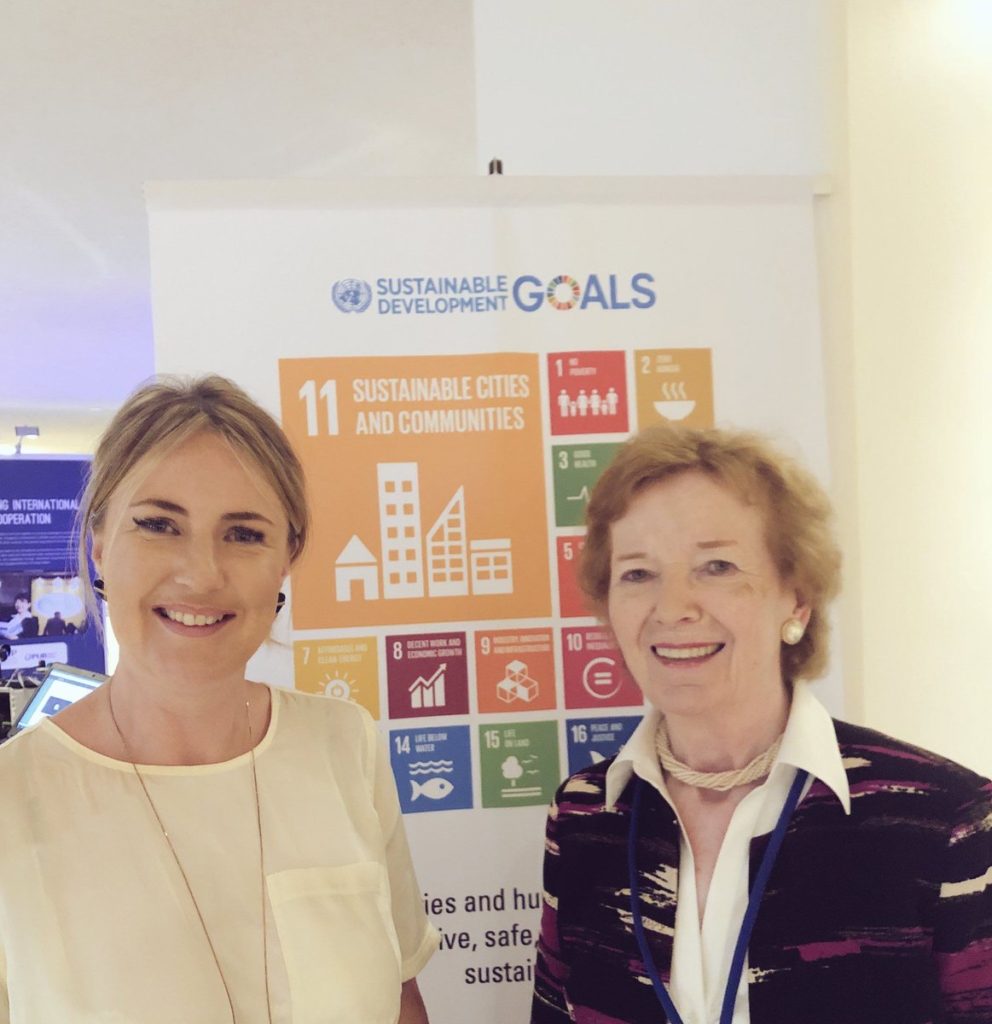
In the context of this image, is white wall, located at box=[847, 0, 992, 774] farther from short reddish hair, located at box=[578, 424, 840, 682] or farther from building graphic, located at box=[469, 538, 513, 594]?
building graphic, located at box=[469, 538, 513, 594]

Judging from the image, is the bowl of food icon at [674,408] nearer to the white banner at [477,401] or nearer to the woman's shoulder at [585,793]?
the white banner at [477,401]

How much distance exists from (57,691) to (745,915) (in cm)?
319

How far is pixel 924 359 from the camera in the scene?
7.17 feet

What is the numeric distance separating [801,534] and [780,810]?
1.37ft

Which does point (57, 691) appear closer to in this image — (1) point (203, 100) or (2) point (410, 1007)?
(1) point (203, 100)

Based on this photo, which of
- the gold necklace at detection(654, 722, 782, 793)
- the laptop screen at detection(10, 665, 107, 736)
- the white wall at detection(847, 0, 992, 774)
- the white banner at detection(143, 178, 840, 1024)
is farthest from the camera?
the laptop screen at detection(10, 665, 107, 736)

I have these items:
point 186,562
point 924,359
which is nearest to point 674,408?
point 924,359

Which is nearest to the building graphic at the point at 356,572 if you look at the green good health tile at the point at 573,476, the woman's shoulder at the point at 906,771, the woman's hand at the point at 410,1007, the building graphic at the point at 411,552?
the building graphic at the point at 411,552

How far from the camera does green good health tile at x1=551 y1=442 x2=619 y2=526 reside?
2.01 meters

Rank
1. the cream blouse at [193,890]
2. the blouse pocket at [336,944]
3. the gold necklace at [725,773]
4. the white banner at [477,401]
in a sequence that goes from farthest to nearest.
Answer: the white banner at [477,401], the gold necklace at [725,773], the blouse pocket at [336,944], the cream blouse at [193,890]

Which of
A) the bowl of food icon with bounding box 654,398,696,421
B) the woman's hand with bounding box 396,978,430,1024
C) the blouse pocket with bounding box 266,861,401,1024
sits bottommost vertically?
the woman's hand with bounding box 396,978,430,1024

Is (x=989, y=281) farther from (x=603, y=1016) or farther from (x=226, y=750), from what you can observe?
(x=226, y=750)

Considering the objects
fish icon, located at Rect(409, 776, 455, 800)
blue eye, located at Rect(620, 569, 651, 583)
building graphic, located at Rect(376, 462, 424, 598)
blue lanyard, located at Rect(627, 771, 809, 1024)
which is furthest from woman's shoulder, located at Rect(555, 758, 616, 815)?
building graphic, located at Rect(376, 462, 424, 598)

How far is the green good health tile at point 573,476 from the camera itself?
2.01m
